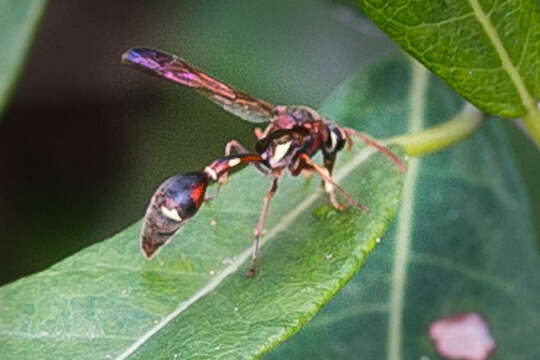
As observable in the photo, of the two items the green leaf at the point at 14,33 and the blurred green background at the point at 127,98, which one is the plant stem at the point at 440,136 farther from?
the blurred green background at the point at 127,98

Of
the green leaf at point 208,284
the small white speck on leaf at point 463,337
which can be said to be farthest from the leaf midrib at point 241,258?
the small white speck on leaf at point 463,337

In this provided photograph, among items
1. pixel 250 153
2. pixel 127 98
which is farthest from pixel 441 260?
pixel 127 98

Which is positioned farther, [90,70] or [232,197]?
[90,70]

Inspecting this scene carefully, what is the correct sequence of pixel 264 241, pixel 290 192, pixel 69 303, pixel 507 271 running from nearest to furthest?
1. pixel 69 303
2. pixel 264 241
3. pixel 290 192
4. pixel 507 271

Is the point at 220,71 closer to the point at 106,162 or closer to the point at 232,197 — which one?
the point at 106,162

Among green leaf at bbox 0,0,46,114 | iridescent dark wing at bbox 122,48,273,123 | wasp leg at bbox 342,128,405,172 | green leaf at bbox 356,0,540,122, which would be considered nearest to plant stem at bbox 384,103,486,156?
wasp leg at bbox 342,128,405,172

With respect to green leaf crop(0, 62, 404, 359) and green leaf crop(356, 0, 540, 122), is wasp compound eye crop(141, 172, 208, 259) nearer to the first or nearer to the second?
green leaf crop(0, 62, 404, 359)

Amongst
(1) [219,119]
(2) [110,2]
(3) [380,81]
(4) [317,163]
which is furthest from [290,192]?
(2) [110,2]
